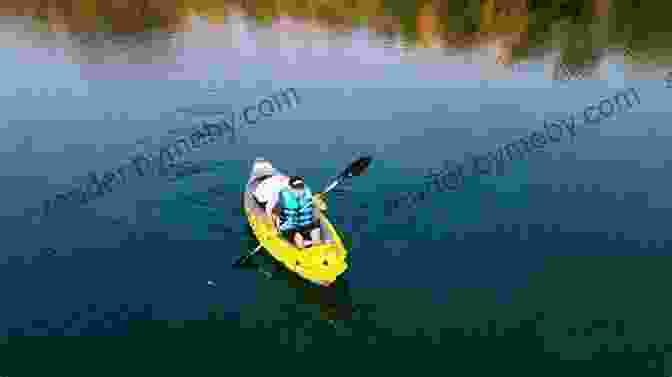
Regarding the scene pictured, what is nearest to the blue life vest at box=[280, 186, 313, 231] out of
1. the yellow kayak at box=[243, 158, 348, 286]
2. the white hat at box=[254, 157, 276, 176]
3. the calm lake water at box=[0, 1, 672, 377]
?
the yellow kayak at box=[243, 158, 348, 286]

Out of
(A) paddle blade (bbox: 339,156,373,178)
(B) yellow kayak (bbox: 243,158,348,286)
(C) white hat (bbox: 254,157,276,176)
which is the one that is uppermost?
(C) white hat (bbox: 254,157,276,176)

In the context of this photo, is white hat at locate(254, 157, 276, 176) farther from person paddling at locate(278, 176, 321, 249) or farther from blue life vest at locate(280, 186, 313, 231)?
blue life vest at locate(280, 186, 313, 231)

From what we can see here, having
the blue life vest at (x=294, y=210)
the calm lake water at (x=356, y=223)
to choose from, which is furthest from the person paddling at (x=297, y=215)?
the calm lake water at (x=356, y=223)

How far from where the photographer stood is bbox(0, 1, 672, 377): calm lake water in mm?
18266

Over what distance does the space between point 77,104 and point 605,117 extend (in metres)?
36.1

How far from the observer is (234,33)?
181 ft

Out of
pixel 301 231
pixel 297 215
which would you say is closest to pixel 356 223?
pixel 301 231

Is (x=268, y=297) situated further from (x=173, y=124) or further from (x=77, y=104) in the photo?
(x=77, y=104)

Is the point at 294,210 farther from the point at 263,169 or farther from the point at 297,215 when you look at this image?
the point at 263,169

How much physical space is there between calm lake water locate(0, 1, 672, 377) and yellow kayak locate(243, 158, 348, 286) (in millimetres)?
964

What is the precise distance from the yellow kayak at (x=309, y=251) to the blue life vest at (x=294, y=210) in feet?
2.06

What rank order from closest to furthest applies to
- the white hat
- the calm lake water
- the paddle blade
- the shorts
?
the calm lake water
the shorts
the paddle blade
the white hat

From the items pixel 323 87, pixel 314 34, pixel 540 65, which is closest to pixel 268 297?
pixel 323 87

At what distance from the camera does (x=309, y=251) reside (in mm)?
20156
